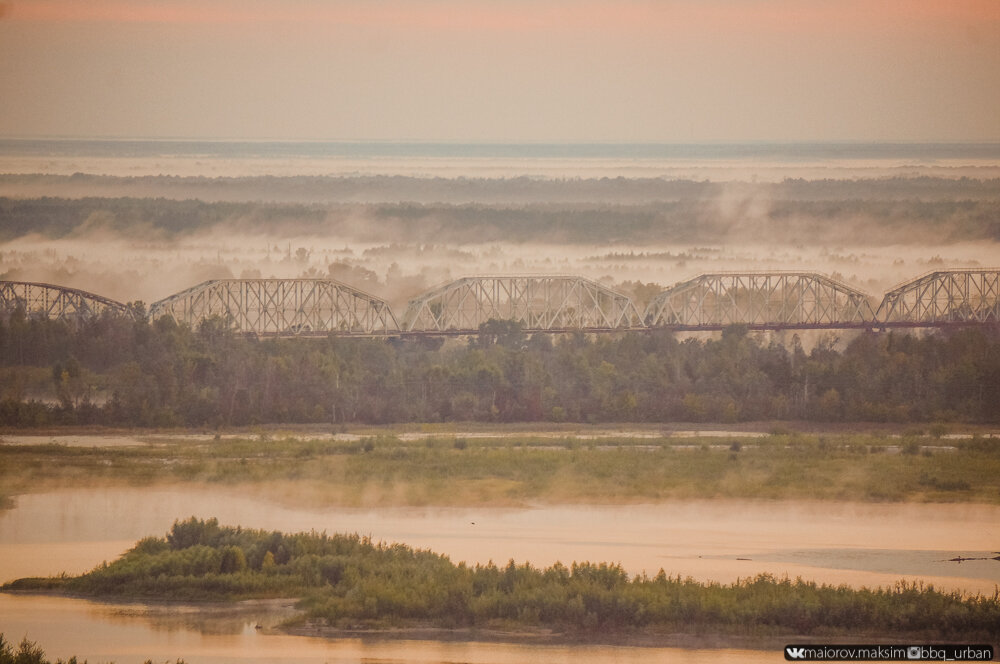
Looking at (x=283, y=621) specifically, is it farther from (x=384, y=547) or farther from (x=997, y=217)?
(x=997, y=217)

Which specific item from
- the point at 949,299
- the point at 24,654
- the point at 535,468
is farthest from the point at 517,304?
the point at 24,654

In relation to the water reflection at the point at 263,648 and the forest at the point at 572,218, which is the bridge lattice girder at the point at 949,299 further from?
the water reflection at the point at 263,648

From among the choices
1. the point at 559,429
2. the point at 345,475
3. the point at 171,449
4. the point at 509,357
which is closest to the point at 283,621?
the point at 345,475

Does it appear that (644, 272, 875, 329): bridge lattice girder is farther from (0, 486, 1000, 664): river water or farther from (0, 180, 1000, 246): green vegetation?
(0, 486, 1000, 664): river water

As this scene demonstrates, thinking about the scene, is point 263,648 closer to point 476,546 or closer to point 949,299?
point 476,546

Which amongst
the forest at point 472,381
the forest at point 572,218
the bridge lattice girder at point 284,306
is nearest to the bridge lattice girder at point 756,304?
the forest at point 572,218

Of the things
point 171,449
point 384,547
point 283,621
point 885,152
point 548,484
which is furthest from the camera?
point 885,152
